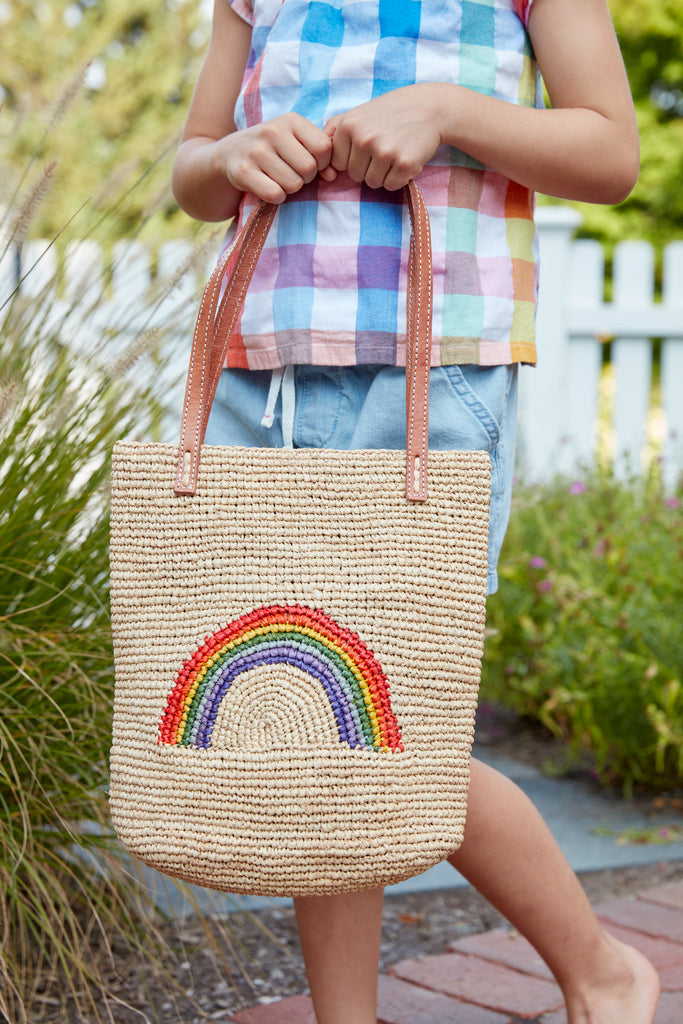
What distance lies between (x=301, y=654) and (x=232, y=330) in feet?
1.41

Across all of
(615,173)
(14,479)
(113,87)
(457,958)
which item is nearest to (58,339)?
(14,479)

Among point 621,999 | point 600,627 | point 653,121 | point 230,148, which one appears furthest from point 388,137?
point 653,121

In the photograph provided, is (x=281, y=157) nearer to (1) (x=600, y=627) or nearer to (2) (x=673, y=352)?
(1) (x=600, y=627)

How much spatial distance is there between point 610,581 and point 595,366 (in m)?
2.28

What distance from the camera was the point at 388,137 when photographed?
1179 mm

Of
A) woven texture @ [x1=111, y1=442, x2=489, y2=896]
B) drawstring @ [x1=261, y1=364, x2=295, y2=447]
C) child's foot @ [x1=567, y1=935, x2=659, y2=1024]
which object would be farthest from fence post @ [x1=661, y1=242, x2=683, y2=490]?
woven texture @ [x1=111, y1=442, x2=489, y2=896]

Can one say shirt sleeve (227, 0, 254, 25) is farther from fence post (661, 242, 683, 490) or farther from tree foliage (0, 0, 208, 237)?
tree foliage (0, 0, 208, 237)

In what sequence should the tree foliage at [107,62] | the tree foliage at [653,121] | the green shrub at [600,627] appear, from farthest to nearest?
the tree foliage at [653,121] < the tree foliage at [107,62] < the green shrub at [600,627]

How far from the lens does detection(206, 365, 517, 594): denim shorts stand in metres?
1.27

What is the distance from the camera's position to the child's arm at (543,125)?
1198mm

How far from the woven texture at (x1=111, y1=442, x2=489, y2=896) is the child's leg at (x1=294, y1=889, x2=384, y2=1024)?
23 centimetres

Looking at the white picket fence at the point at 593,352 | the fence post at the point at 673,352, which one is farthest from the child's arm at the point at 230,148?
the fence post at the point at 673,352

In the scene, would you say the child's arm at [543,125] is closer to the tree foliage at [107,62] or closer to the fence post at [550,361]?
the fence post at [550,361]

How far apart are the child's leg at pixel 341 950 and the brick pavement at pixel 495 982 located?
0.32m
